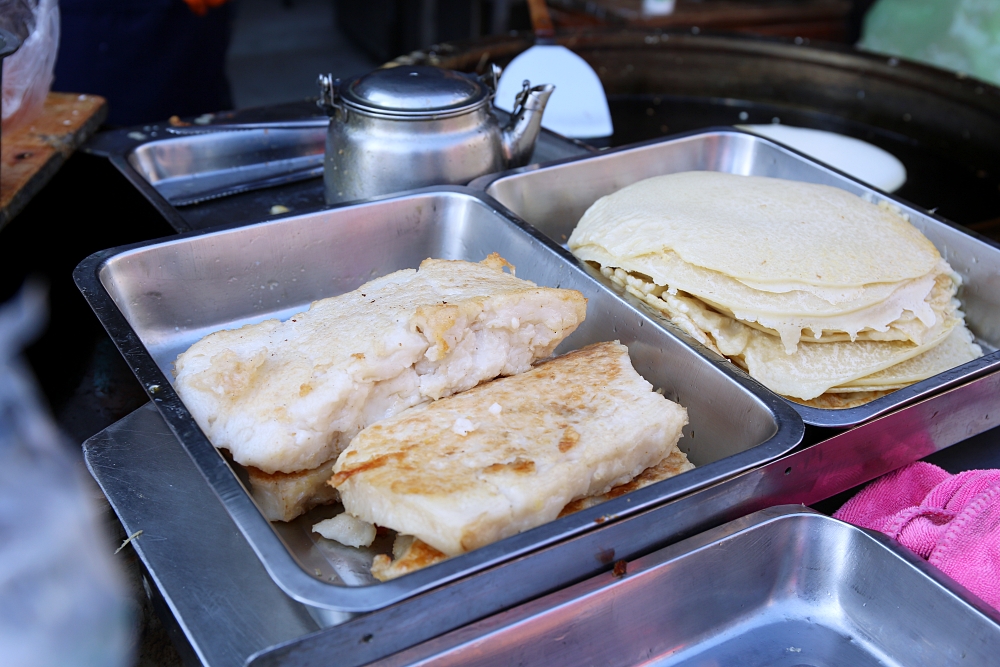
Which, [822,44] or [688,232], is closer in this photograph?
[688,232]

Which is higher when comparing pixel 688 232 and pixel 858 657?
pixel 688 232

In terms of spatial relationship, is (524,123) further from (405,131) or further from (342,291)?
(342,291)

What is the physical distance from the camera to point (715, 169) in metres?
2.36

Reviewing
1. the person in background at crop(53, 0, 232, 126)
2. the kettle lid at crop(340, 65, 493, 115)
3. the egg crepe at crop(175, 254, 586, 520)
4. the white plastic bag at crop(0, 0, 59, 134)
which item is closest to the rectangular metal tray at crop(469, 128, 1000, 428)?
the kettle lid at crop(340, 65, 493, 115)

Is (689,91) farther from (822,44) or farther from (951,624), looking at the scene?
(951,624)

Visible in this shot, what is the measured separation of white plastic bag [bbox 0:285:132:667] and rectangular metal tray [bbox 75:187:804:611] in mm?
261

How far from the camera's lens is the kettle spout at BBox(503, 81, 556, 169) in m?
2.04

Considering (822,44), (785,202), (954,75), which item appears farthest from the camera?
(822,44)

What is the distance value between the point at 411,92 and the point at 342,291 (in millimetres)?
484

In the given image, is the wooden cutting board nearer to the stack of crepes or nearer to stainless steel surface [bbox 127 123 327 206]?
stainless steel surface [bbox 127 123 327 206]

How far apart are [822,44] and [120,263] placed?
3.03 meters

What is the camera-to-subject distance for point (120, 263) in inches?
60.6

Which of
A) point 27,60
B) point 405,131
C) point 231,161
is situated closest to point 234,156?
point 231,161

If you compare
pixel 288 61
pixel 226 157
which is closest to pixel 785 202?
pixel 226 157
